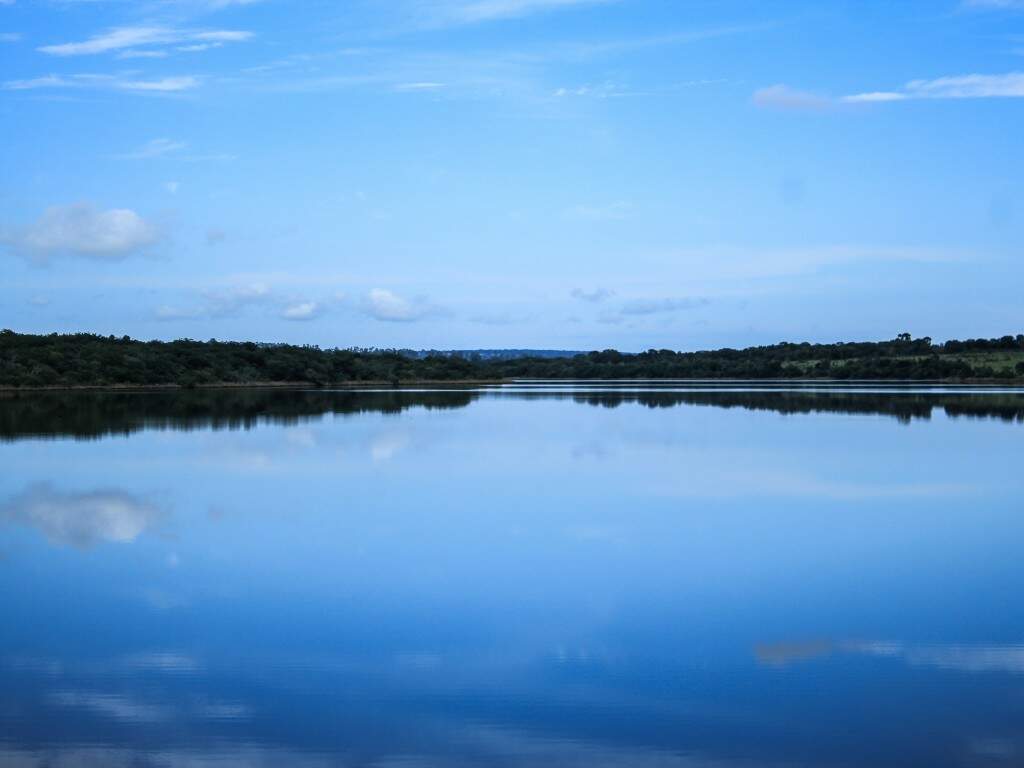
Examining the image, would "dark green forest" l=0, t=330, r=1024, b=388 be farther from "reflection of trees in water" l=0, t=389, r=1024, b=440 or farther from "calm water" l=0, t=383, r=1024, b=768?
"calm water" l=0, t=383, r=1024, b=768

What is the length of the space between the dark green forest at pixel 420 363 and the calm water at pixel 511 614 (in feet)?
135

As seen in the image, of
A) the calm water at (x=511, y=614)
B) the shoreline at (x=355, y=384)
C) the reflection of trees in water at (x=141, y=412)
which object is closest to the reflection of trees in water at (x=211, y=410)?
the reflection of trees in water at (x=141, y=412)

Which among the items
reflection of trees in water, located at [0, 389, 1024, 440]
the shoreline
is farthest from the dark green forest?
reflection of trees in water, located at [0, 389, 1024, 440]

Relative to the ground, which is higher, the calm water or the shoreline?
the shoreline

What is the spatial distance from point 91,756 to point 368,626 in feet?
8.27

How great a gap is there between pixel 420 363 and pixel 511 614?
73.1m

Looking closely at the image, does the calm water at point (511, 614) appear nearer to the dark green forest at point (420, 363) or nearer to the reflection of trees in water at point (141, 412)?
the reflection of trees in water at point (141, 412)

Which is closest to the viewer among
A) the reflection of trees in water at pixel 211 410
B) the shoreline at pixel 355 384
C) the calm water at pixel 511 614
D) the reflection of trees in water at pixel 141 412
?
the calm water at pixel 511 614

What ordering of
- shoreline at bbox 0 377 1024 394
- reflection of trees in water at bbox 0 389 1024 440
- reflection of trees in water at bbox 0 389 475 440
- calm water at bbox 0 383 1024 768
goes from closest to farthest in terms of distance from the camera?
calm water at bbox 0 383 1024 768 → reflection of trees in water at bbox 0 389 475 440 → reflection of trees in water at bbox 0 389 1024 440 → shoreline at bbox 0 377 1024 394

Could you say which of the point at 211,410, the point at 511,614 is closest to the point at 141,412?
the point at 211,410

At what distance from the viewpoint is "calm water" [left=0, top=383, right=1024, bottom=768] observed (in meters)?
5.19

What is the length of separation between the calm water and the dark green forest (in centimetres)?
4101

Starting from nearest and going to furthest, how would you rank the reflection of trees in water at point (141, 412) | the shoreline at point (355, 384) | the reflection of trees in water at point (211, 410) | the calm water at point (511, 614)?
1. the calm water at point (511, 614)
2. the reflection of trees in water at point (141, 412)
3. the reflection of trees in water at point (211, 410)
4. the shoreline at point (355, 384)

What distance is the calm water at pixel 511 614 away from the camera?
17.0 ft
